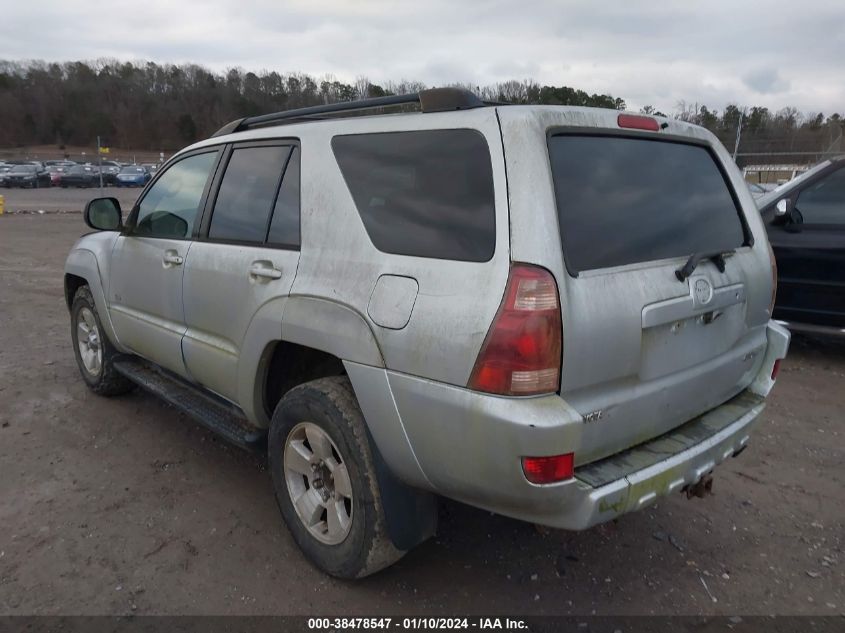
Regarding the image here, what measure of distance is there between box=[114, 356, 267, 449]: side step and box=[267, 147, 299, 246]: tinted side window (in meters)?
0.96

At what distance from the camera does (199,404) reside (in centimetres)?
355

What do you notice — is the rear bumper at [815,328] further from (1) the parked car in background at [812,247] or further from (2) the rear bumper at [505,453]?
(2) the rear bumper at [505,453]

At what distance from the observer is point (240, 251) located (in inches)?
121

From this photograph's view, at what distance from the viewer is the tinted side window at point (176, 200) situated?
A: 361 cm

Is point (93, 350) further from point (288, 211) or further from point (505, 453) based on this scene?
point (505, 453)

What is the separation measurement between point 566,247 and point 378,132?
956 millimetres

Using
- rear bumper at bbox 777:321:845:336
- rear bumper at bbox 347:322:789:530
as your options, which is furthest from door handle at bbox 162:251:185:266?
rear bumper at bbox 777:321:845:336

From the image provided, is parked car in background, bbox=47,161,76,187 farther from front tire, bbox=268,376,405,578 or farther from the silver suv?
front tire, bbox=268,376,405,578

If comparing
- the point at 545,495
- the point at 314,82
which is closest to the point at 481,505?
the point at 545,495

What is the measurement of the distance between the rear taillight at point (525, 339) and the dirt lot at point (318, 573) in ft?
3.76

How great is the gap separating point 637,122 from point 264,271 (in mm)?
1704

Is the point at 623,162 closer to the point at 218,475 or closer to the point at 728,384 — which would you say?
the point at 728,384

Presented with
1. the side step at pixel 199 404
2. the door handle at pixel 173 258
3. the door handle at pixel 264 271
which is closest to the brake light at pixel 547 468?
the door handle at pixel 264 271

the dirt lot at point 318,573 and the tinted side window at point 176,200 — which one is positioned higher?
the tinted side window at point 176,200
